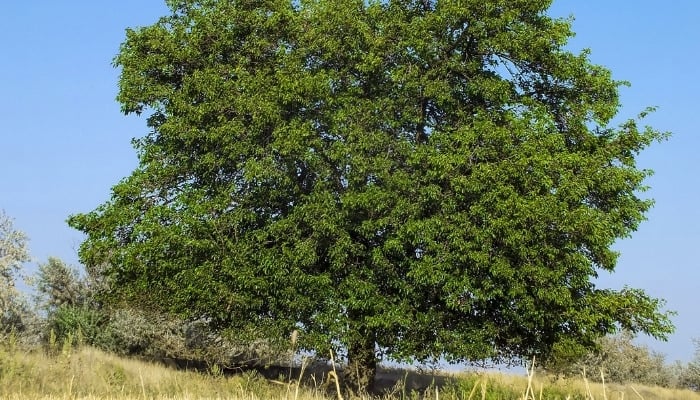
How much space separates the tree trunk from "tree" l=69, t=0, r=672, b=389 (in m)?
0.10

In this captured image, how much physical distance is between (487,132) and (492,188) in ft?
5.45

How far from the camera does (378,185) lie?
21.6 meters

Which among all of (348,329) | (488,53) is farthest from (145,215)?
(488,53)

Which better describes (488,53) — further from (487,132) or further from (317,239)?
(317,239)

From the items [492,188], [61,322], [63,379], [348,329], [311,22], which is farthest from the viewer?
[61,322]

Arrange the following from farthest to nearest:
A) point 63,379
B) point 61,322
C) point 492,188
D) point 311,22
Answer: point 61,322 → point 311,22 → point 492,188 → point 63,379

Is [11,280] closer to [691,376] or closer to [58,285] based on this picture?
[58,285]

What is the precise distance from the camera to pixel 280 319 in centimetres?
2188

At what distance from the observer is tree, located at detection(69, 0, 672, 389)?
66.5ft

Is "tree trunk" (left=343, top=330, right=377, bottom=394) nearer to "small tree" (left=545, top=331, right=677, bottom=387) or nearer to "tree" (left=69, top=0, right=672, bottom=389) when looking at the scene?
"tree" (left=69, top=0, right=672, bottom=389)

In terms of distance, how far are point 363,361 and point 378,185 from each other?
5383 millimetres

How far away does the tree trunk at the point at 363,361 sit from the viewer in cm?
2219

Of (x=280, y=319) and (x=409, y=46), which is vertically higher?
(x=409, y=46)

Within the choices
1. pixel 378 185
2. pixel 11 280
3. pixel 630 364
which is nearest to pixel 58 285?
pixel 11 280
